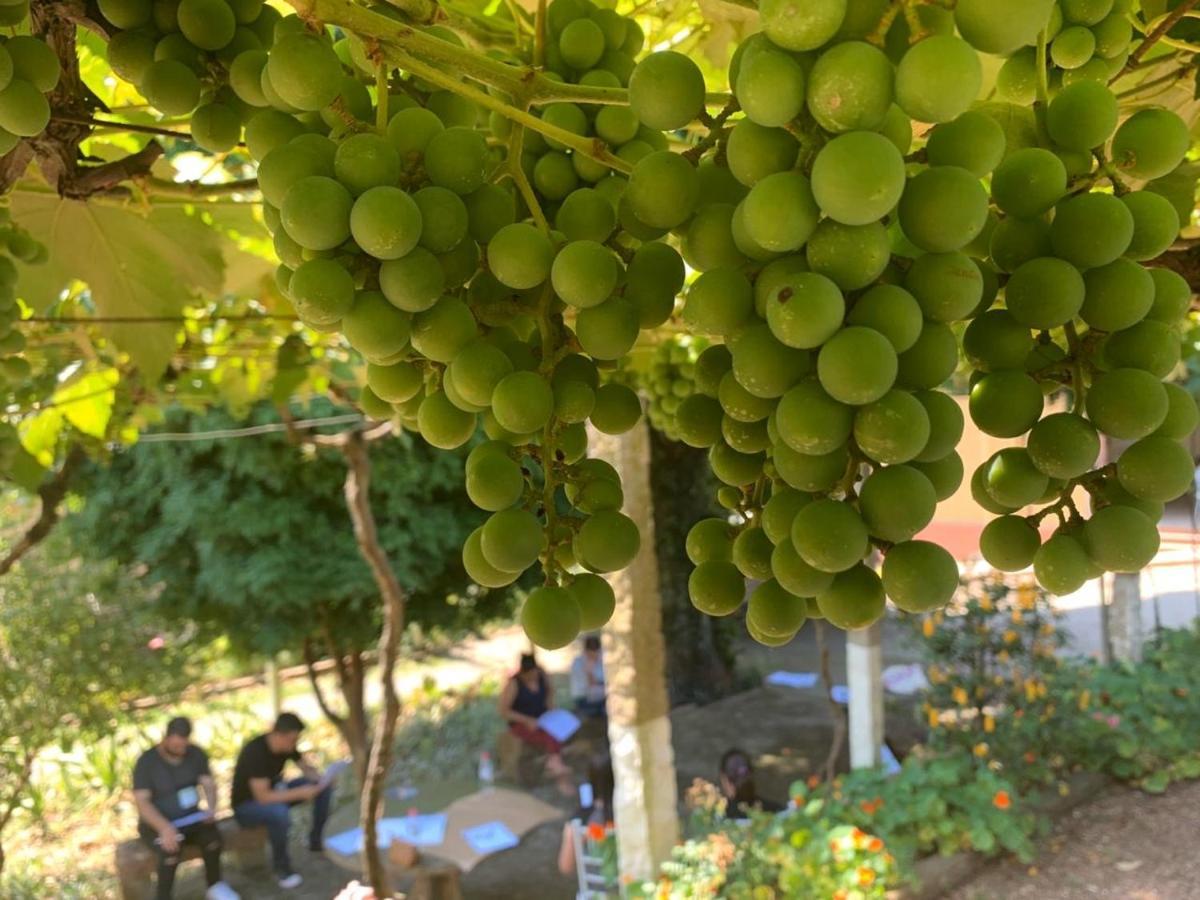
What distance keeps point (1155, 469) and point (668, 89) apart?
26cm

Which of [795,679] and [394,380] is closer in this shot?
[394,380]

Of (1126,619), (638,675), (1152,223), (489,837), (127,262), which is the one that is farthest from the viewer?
(1126,619)

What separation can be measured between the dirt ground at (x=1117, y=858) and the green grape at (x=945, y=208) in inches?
158

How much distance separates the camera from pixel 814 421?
0.35m

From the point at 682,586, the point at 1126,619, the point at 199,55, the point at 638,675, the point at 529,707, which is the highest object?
the point at 199,55

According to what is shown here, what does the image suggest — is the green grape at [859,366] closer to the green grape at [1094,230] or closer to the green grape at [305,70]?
the green grape at [1094,230]

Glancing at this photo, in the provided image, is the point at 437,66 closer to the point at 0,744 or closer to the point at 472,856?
the point at 472,856

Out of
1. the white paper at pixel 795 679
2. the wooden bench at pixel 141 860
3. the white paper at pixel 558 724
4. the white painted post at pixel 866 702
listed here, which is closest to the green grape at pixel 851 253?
the white painted post at pixel 866 702

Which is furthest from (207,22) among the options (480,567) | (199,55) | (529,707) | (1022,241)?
(529,707)

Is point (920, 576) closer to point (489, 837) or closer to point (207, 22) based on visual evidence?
point (207, 22)

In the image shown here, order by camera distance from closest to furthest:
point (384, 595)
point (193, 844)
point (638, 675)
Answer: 1. point (384, 595)
2. point (638, 675)
3. point (193, 844)

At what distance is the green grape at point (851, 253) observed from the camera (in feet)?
1.12

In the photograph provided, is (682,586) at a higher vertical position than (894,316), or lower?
lower

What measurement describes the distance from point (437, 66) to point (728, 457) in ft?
0.80
